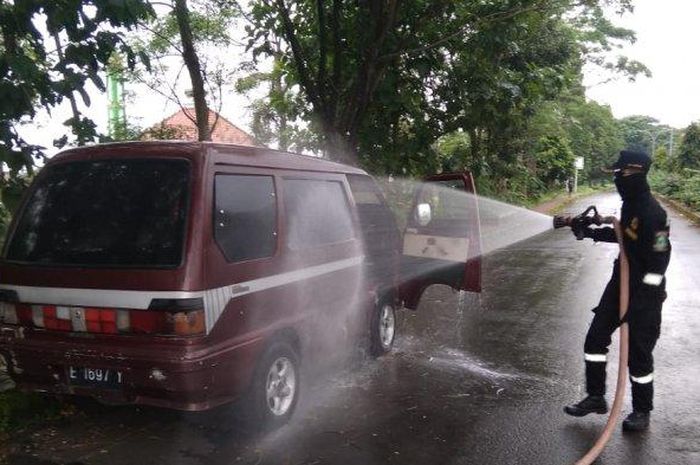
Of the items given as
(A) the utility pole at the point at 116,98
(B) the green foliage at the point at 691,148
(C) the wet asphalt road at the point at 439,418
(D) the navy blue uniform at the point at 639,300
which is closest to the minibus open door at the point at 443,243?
(C) the wet asphalt road at the point at 439,418

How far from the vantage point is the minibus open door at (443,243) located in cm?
591

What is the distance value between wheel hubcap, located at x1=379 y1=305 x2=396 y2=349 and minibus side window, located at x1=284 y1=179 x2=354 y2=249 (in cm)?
105

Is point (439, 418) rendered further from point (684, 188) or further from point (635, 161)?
point (684, 188)

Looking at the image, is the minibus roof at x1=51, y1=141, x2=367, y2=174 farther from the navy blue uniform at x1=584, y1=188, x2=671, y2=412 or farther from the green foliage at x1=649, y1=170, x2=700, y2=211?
the green foliage at x1=649, y1=170, x2=700, y2=211

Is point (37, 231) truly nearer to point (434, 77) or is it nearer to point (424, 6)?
point (424, 6)

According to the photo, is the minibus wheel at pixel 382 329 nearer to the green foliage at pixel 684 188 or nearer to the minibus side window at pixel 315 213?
the minibus side window at pixel 315 213

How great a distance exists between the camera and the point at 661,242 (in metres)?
3.91

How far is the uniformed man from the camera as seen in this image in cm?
393

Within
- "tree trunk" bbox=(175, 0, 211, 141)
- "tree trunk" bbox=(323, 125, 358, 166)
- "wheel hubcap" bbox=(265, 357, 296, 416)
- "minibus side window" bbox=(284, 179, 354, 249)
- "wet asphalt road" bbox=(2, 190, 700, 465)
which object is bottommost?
"wet asphalt road" bbox=(2, 190, 700, 465)

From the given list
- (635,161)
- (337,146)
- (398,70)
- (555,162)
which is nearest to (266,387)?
(635,161)

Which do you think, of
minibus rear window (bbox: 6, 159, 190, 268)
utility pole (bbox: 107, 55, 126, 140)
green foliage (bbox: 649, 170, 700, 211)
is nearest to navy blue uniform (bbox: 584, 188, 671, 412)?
minibus rear window (bbox: 6, 159, 190, 268)

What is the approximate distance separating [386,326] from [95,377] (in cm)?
289

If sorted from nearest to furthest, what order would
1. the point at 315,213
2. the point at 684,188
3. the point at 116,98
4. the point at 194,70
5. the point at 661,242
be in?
the point at 661,242, the point at 315,213, the point at 194,70, the point at 116,98, the point at 684,188

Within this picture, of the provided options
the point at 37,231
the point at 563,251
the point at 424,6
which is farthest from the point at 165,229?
the point at 563,251
